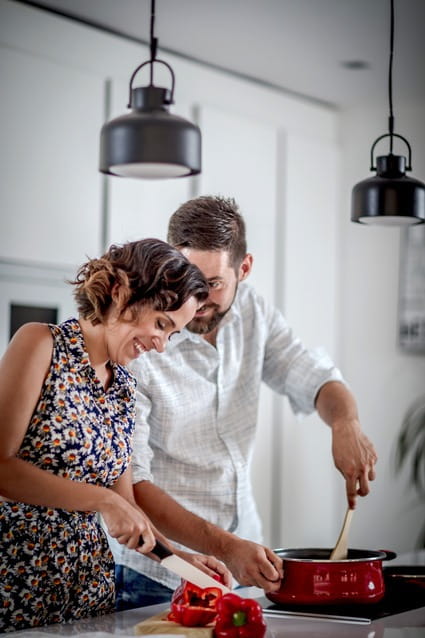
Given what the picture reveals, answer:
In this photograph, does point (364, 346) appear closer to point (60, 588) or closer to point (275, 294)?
point (275, 294)

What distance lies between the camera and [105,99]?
359cm

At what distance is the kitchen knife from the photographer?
1.78 m

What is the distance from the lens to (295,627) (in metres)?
1.83

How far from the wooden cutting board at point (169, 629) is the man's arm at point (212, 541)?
0.65ft

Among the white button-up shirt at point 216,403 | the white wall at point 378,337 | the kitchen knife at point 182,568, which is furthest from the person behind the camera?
the white wall at point 378,337

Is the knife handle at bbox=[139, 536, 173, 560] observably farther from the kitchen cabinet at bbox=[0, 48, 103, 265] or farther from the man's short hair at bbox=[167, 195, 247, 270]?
the kitchen cabinet at bbox=[0, 48, 103, 265]

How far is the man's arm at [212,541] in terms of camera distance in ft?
6.27

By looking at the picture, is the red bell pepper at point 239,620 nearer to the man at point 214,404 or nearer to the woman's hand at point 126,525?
the woman's hand at point 126,525

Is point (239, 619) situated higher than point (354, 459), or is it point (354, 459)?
point (354, 459)

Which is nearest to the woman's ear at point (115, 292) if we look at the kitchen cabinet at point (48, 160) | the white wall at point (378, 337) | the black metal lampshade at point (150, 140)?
the black metal lampshade at point (150, 140)

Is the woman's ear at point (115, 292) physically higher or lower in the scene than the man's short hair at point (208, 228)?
lower

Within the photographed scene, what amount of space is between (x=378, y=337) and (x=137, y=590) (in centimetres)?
273

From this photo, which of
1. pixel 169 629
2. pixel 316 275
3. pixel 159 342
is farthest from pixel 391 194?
pixel 316 275

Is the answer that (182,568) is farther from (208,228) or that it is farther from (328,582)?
(208,228)
